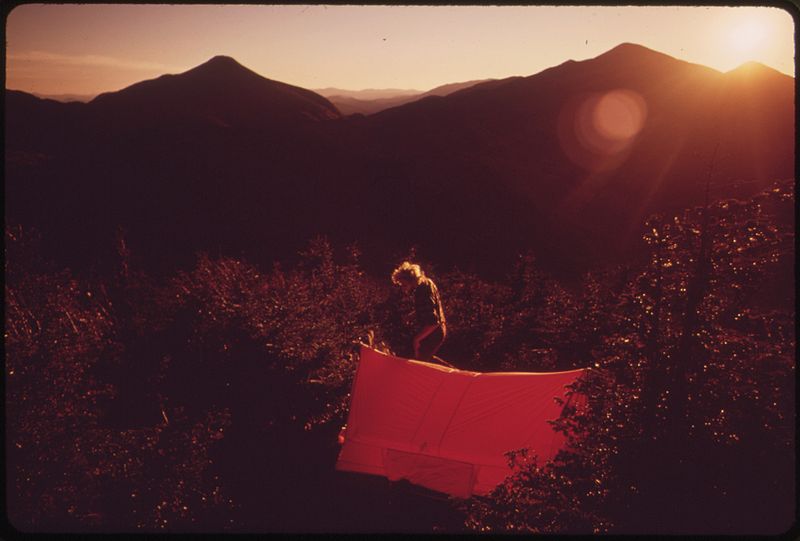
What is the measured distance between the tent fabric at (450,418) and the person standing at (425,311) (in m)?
0.63

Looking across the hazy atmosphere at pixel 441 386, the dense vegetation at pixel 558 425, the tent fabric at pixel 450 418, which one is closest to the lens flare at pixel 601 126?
the hazy atmosphere at pixel 441 386

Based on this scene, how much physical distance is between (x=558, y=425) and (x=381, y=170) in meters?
26.0

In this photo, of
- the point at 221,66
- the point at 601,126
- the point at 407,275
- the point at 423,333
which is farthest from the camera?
the point at 221,66

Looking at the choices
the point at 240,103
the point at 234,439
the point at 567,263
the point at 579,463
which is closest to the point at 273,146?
the point at 240,103

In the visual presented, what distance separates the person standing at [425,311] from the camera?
402 cm

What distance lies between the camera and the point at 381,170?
2725 centimetres

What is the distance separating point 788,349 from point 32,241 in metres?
4.95

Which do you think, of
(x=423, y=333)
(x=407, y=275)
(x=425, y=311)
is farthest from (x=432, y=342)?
(x=407, y=275)

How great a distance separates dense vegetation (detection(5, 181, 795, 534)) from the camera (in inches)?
74.0

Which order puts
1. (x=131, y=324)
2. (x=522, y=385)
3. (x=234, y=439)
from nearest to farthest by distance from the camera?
(x=522, y=385) → (x=234, y=439) → (x=131, y=324)

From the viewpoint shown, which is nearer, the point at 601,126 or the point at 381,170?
the point at 381,170

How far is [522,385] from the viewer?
3338 mm

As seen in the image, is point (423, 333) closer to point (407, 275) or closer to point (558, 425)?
point (407, 275)

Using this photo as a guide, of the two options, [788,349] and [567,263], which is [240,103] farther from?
[788,349]
